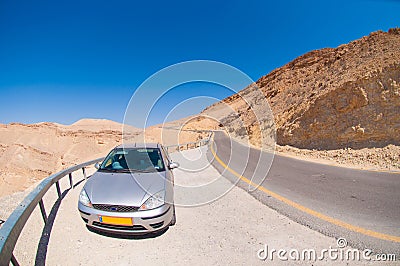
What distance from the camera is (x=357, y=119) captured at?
1145 cm

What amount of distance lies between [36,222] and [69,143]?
3138 centimetres

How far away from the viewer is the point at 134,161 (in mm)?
5039

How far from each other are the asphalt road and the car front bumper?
8.10ft

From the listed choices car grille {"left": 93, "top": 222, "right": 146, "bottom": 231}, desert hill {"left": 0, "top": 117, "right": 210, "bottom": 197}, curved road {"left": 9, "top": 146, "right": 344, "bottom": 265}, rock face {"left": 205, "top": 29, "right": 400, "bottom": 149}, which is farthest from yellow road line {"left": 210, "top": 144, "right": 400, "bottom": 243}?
desert hill {"left": 0, "top": 117, "right": 210, "bottom": 197}

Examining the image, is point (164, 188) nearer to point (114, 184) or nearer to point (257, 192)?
point (114, 184)

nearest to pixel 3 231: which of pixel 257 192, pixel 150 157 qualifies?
pixel 150 157

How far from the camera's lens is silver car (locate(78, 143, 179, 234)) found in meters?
3.23

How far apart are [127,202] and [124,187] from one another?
0.46 metres

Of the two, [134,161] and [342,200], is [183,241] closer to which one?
[134,161]

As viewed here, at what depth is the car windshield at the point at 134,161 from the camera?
4.71m

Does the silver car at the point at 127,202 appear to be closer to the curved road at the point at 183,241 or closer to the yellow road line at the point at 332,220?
the curved road at the point at 183,241

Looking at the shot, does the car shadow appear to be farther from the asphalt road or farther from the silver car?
the asphalt road

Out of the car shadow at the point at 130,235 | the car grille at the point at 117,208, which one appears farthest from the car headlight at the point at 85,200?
the car shadow at the point at 130,235

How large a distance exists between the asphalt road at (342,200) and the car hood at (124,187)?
2.59m
